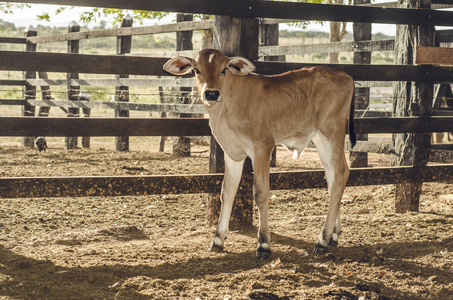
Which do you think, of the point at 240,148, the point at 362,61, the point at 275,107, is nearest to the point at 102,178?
the point at 240,148

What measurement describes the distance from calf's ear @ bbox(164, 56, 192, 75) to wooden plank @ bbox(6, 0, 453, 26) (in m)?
0.69

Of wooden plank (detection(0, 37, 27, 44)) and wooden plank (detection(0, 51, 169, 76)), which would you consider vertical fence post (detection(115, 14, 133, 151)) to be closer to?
wooden plank (detection(0, 37, 27, 44))

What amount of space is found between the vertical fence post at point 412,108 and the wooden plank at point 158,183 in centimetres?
26

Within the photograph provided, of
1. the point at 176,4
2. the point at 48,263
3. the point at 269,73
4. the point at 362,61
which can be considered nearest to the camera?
the point at 48,263

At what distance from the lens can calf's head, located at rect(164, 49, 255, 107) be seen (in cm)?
455

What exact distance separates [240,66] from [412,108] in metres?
2.69

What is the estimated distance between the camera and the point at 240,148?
494cm

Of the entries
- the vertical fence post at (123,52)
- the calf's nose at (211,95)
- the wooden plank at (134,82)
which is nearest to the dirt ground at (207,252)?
the calf's nose at (211,95)

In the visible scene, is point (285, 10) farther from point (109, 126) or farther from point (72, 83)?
point (72, 83)

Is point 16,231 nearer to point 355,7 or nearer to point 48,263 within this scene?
point 48,263

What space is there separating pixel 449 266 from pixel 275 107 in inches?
75.1

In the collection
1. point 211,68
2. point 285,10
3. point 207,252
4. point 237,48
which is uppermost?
point 285,10

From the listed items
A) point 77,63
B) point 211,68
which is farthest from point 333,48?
point 77,63

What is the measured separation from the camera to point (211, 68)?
4.63m
